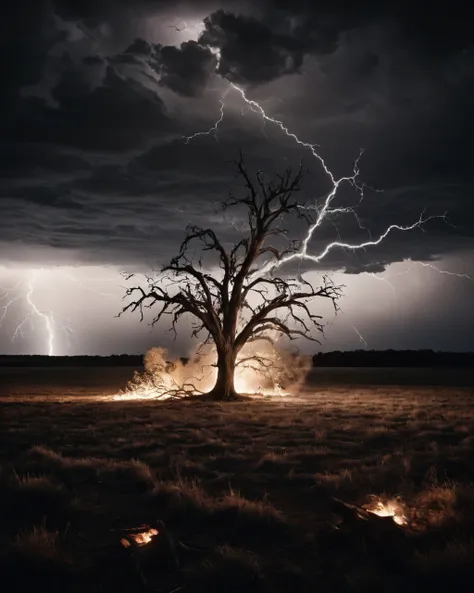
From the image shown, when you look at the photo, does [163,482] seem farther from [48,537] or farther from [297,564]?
[297,564]

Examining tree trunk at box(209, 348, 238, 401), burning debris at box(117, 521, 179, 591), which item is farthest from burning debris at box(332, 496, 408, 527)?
tree trunk at box(209, 348, 238, 401)

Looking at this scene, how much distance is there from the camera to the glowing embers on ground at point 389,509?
7.62 meters

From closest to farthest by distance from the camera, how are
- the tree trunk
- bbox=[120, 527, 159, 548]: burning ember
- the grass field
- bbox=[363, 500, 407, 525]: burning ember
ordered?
the grass field < bbox=[120, 527, 159, 548]: burning ember < bbox=[363, 500, 407, 525]: burning ember < the tree trunk

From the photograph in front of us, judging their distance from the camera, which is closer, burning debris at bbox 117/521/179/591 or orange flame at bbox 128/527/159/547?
burning debris at bbox 117/521/179/591

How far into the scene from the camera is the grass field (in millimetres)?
5992

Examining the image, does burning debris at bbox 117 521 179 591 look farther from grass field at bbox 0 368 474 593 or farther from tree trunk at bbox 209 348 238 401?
tree trunk at bbox 209 348 238 401

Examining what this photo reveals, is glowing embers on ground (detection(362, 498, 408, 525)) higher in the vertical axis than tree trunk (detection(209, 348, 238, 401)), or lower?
lower

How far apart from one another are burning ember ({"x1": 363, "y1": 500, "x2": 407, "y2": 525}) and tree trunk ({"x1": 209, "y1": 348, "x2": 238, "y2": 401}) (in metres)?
20.8

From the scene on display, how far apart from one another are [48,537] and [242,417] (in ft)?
45.5

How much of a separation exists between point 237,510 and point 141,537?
1.46 m

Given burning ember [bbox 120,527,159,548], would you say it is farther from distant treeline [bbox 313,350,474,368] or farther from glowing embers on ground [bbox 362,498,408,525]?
distant treeline [bbox 313,350,474,368]

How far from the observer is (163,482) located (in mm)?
9570

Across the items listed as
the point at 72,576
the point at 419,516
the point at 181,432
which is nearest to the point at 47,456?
the point at 181,432

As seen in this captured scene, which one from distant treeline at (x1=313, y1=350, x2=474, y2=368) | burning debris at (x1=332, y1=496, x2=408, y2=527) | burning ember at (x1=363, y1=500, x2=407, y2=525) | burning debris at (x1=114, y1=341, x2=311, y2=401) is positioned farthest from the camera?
distant treeline at (x1=313, y1=350, x2=474, y2=368)
